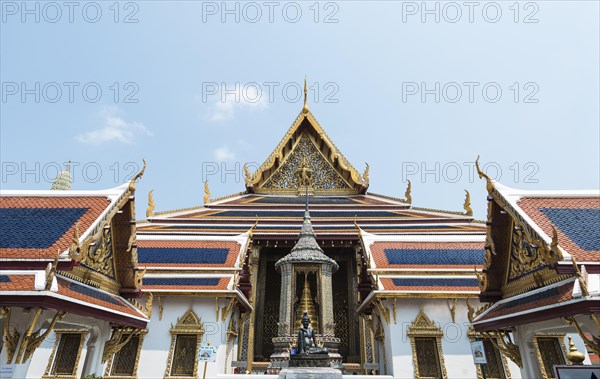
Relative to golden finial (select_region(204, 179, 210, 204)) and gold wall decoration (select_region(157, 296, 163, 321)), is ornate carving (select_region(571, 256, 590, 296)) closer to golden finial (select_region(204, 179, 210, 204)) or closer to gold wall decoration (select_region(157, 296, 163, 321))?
gold wall decoration (select_region(157, 296, 163, 321))

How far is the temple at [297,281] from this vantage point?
451 cm

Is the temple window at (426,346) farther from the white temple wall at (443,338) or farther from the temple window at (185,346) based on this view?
the temple window at (185,346)

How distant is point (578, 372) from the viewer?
3420mm

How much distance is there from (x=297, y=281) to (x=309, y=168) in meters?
9.48

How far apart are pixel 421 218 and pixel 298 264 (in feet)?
26.0

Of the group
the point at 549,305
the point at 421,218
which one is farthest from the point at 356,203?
the point at 549,305

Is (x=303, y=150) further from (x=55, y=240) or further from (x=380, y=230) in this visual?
(x=55, y=240)

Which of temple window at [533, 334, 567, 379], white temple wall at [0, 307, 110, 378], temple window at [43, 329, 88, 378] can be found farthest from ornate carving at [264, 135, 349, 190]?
temple window at [533, 334, 567, 379]

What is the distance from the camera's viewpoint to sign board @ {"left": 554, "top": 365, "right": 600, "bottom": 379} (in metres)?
3.33

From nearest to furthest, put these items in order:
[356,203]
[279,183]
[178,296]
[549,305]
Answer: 1. [549,305]
2. [178,296]
3. [356,203]
4. [279,183]

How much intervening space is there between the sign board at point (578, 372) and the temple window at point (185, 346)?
26.9 feet

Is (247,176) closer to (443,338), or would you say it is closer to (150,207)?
(150,207)

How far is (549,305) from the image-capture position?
13.7 ft

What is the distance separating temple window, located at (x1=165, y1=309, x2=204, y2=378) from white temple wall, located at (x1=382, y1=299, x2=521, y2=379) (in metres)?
4.89
